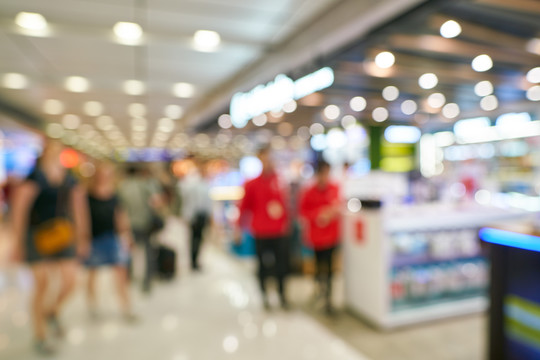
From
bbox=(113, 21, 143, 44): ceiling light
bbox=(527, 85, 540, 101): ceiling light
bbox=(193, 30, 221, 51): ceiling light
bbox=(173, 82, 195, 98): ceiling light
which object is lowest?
bbox=(527, 85, 540, 101): ceiling light

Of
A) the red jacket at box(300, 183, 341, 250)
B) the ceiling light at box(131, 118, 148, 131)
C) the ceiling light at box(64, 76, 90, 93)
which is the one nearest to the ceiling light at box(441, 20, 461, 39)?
the red jacket at box(300, 183, 341, 250)

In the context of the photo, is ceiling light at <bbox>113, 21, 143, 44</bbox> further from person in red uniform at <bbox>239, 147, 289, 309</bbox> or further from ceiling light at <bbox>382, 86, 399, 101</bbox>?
ceiling light at <bbox>382, 86, 399, 101</bbox>

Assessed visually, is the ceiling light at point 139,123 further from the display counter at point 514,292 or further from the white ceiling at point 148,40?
the display counter at point 514,292

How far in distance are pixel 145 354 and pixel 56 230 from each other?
1.33 metres

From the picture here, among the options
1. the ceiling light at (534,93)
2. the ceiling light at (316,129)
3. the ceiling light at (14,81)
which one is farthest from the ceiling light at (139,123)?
the ceiling light at (534,93)

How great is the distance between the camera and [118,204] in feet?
11.9

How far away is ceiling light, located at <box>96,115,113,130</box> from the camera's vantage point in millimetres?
12102

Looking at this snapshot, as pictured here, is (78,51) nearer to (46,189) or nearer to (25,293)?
(46,189)

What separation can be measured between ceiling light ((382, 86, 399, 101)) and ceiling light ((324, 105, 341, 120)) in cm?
158

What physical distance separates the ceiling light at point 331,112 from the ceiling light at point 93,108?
6.23 metres

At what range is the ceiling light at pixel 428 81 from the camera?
6479 mm

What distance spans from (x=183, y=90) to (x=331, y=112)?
4723 millimetres

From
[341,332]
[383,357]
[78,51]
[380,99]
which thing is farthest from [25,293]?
[380,99]

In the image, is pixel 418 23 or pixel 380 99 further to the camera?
pixel 380 99
